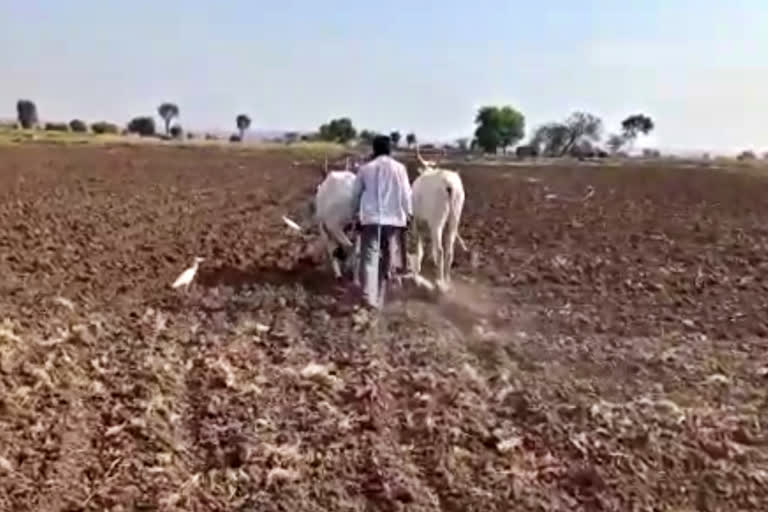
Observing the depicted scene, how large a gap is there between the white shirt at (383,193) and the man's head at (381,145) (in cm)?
21

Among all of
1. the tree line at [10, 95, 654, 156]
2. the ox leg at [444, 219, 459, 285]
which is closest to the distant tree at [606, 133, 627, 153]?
the tree line at [10, 95, 654, 156]

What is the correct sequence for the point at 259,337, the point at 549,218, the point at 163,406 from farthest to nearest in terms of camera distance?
1. the point at 549,218
2. the point at 259,337
3. the point at 163,406

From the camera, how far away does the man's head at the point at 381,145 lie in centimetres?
1038

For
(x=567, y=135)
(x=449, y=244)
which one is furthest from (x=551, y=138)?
(x=449, y=244)

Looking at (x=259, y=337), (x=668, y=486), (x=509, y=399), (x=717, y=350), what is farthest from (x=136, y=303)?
(x=668, y=486)

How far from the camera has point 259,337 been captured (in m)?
9.03

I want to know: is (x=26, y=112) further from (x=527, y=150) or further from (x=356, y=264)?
(x=356, y=264)

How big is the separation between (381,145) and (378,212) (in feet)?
2.26

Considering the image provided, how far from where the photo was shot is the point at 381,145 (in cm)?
1038

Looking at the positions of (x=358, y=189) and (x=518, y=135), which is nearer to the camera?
(x=358, y=189)

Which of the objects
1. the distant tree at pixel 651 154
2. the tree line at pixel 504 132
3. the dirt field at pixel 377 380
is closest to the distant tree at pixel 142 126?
the tree line at pixel 504 132

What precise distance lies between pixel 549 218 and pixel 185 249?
25.6 ft

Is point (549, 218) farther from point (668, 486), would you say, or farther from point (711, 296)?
point (668, 486)

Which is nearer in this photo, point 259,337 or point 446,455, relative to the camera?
point 446,455
